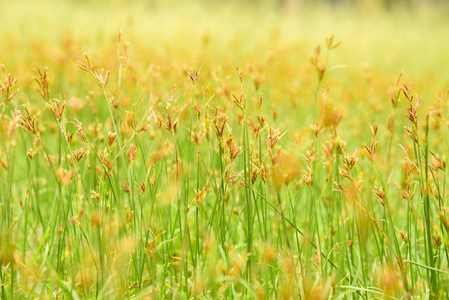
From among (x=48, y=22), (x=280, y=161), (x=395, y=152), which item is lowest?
(x=395, y=152)

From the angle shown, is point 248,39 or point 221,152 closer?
point 221,152

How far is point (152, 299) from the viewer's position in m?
1.23

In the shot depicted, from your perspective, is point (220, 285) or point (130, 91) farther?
point (130, 91)

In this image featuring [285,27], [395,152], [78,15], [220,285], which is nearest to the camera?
[220,285]

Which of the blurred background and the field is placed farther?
the blurred background

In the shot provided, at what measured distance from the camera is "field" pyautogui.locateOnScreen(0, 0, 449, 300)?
124cm

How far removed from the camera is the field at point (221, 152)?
4.08ft

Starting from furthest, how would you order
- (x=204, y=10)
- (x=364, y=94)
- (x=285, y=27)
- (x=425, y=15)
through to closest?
(x=425, y=15) → (x=204, y=10) → (x=285, y=27) → (x=364, y=94)

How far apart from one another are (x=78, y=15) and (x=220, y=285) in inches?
356

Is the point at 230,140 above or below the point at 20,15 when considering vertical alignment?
below

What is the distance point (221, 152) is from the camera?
3.92ft

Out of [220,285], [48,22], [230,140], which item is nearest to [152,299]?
[220,285]

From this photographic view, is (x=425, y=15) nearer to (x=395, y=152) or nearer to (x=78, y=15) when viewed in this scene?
→ (x=78, y=15)

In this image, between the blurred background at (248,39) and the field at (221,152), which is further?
the blurred background at (248,39)
